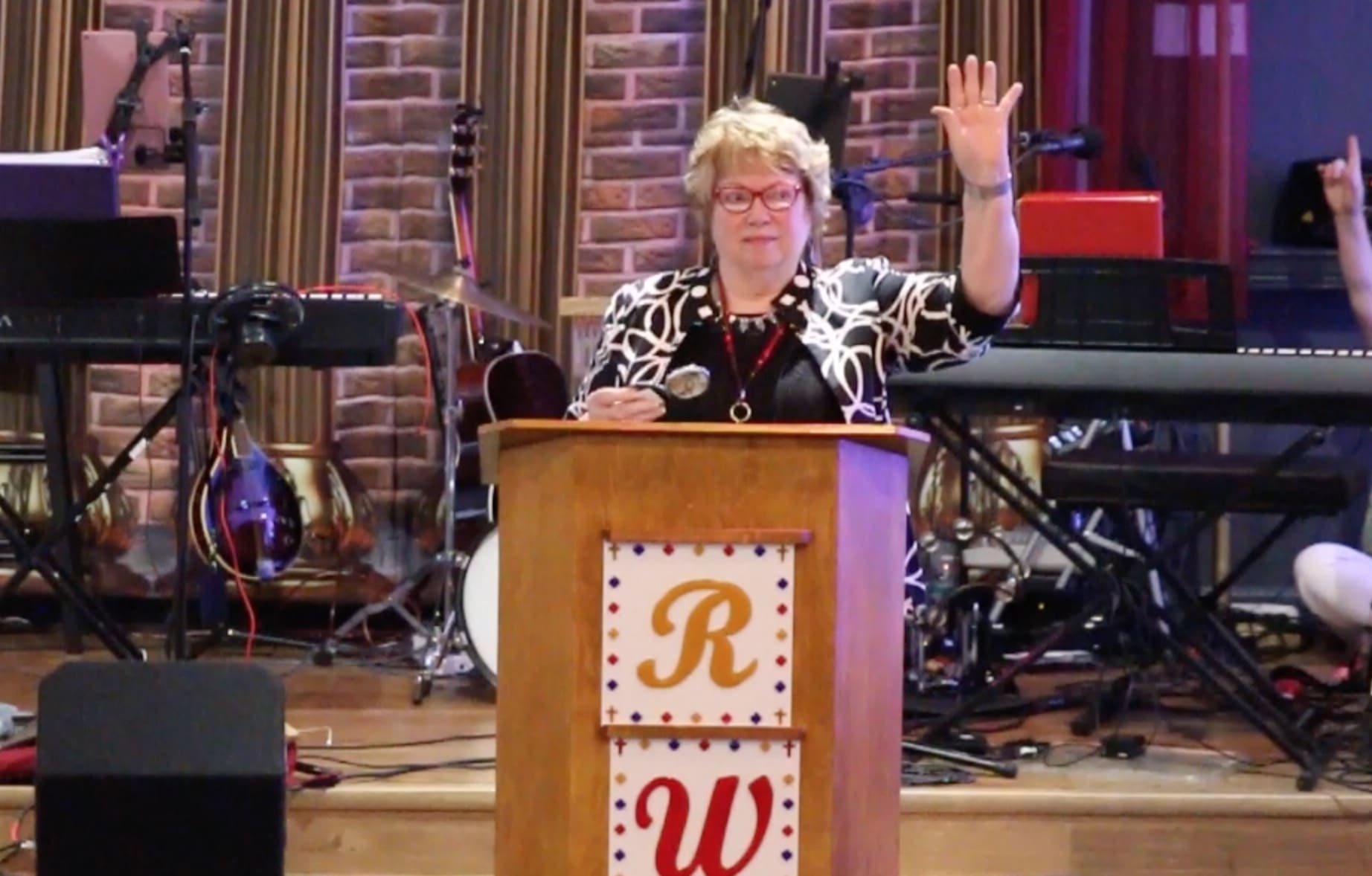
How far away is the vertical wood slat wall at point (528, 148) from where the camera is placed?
4.83 m

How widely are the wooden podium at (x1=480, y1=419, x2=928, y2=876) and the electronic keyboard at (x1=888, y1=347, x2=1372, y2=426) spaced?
1201mm

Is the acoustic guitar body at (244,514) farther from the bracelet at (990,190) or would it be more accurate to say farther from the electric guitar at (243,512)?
the bracelet at (990,190)

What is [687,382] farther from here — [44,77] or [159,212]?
[44,77]

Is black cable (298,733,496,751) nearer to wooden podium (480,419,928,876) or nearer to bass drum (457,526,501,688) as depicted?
bass drum (457,526,501,688)

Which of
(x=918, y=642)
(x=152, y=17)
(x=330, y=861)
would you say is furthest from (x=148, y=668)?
(x=152, y=17)

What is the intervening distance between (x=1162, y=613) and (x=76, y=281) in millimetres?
2074

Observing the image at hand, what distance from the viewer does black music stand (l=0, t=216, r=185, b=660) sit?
3287 mm

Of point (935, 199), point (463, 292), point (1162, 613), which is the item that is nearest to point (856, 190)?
point (935, 199)

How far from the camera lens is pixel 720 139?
2.36 metres

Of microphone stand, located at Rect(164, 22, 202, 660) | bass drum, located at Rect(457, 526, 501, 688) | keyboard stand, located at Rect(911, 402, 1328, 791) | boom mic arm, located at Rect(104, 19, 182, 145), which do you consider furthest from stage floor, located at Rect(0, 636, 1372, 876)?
boom mic arm, located at Rect(104, 19, 182, 145)

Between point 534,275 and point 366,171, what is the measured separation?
0.57 m

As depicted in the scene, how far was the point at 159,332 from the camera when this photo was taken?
3.39m

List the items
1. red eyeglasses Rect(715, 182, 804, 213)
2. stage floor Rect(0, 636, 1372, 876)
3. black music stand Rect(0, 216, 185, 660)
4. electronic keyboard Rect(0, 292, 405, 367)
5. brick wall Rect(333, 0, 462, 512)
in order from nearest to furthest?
1. red eyeglasses Rect(715, 182, 804, 213)
2. stage floor Rect(0, 636, 1372, 876)
3. black music stand Rect(0, 216, 185, 660)
4. electronic keyboard Rect(0, 292, 405, 367)
5. brick wall Rect(333, 0, 462, 512)

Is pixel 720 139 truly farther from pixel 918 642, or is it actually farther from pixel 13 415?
pixel 13 415
